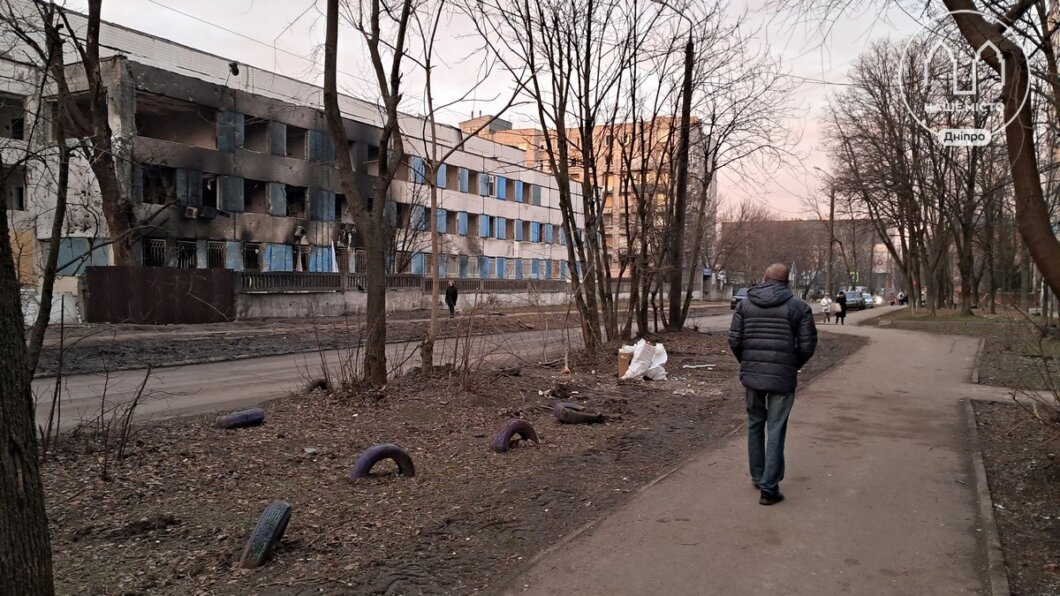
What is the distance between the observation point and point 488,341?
1159 cm

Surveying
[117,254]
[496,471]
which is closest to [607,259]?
[496,471]

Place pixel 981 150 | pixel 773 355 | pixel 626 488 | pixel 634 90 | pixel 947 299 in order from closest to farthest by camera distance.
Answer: pixel 773 355
pixel 626 488
pixel 634 90
pixel 981 150
pixel 947 299

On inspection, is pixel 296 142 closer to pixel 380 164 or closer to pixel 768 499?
pixel 380 164

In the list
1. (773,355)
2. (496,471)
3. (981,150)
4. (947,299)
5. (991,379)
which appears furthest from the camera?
(947,299)

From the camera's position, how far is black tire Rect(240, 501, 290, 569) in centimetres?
406

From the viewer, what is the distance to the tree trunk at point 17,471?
2635 mm

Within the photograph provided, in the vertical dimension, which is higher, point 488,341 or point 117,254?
point 117,254

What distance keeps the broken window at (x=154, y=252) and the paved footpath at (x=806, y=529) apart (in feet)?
92.9

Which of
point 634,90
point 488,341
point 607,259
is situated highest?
point 634,90

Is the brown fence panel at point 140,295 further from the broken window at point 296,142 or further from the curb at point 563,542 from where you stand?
the curb at point 563,542

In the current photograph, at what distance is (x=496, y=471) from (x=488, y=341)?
541 centimetres

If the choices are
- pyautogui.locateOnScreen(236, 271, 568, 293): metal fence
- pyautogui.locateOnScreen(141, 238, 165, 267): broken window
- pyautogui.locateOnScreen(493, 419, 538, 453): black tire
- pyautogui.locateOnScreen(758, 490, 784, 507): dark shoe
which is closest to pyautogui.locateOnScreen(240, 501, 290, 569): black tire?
pyautogui.locateOnScreen(493, 419, 538, 453): black tire

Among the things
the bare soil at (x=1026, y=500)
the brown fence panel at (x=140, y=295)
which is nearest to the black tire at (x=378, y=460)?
the bare soil at (x=1026, y=500)

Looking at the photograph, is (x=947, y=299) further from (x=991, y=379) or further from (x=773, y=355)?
(x=773, y=355)
